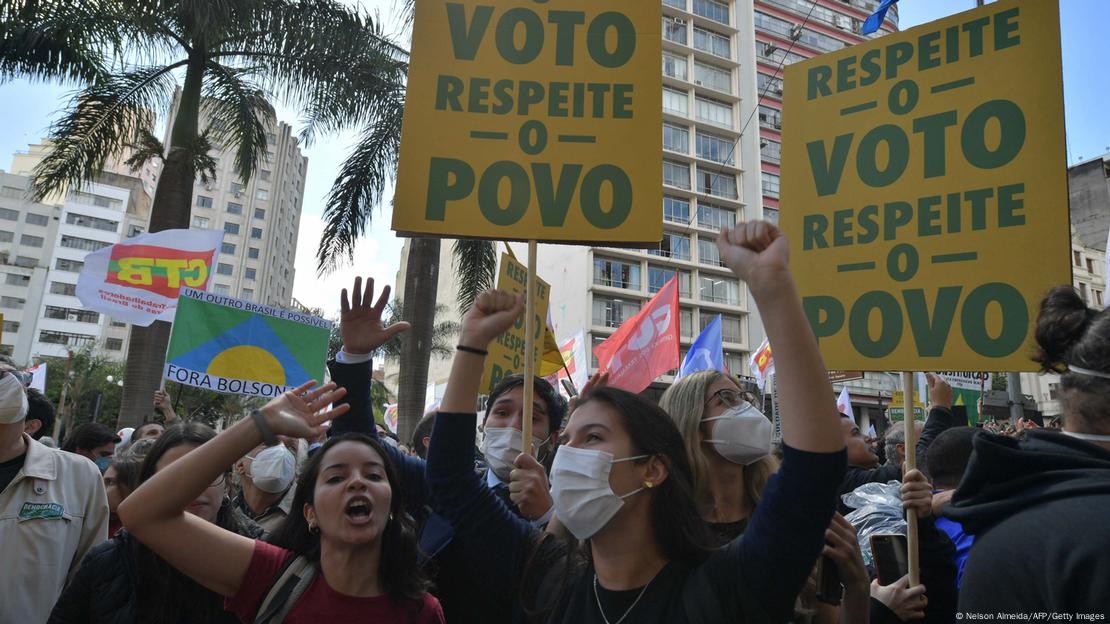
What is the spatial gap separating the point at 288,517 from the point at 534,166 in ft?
5.59

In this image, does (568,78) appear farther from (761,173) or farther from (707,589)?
(761,173)

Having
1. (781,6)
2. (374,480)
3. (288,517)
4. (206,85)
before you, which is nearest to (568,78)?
(374,480)

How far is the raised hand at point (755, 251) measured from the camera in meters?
1.70

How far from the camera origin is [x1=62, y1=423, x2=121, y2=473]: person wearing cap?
5.88 m

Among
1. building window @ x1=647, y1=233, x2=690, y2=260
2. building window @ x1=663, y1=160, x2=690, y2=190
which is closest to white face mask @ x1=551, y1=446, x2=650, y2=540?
building window @ x1=647, y1=233, x2=690, y2=260

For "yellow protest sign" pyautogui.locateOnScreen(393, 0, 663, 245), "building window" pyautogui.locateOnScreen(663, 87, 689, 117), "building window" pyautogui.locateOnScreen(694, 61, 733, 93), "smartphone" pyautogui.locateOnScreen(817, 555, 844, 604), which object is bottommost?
"smartphone" pyautogui.locateOnScreen(817, 555, 844, 604)

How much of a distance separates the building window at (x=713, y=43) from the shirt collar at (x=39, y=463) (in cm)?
4861

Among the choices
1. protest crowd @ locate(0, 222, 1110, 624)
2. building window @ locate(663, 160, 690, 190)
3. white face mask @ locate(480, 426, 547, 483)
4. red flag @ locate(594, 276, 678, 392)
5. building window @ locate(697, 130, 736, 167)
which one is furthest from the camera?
building window @ locate(697, 130, 736, 167)

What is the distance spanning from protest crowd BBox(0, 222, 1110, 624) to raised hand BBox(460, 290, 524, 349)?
1 centimetres

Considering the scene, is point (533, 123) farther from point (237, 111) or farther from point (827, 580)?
point (237, 111)

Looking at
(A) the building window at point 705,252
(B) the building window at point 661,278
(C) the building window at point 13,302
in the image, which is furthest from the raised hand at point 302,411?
(C) the building window at point 13,302

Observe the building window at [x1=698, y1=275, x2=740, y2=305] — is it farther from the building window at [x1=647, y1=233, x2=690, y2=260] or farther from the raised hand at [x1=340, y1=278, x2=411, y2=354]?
the raised hand at [x1=340, y1=278, x2=411, y2=354]

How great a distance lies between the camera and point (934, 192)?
3188mm

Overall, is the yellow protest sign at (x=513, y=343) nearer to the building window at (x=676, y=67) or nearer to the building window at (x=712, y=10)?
the building window at (x=676, y=67)
